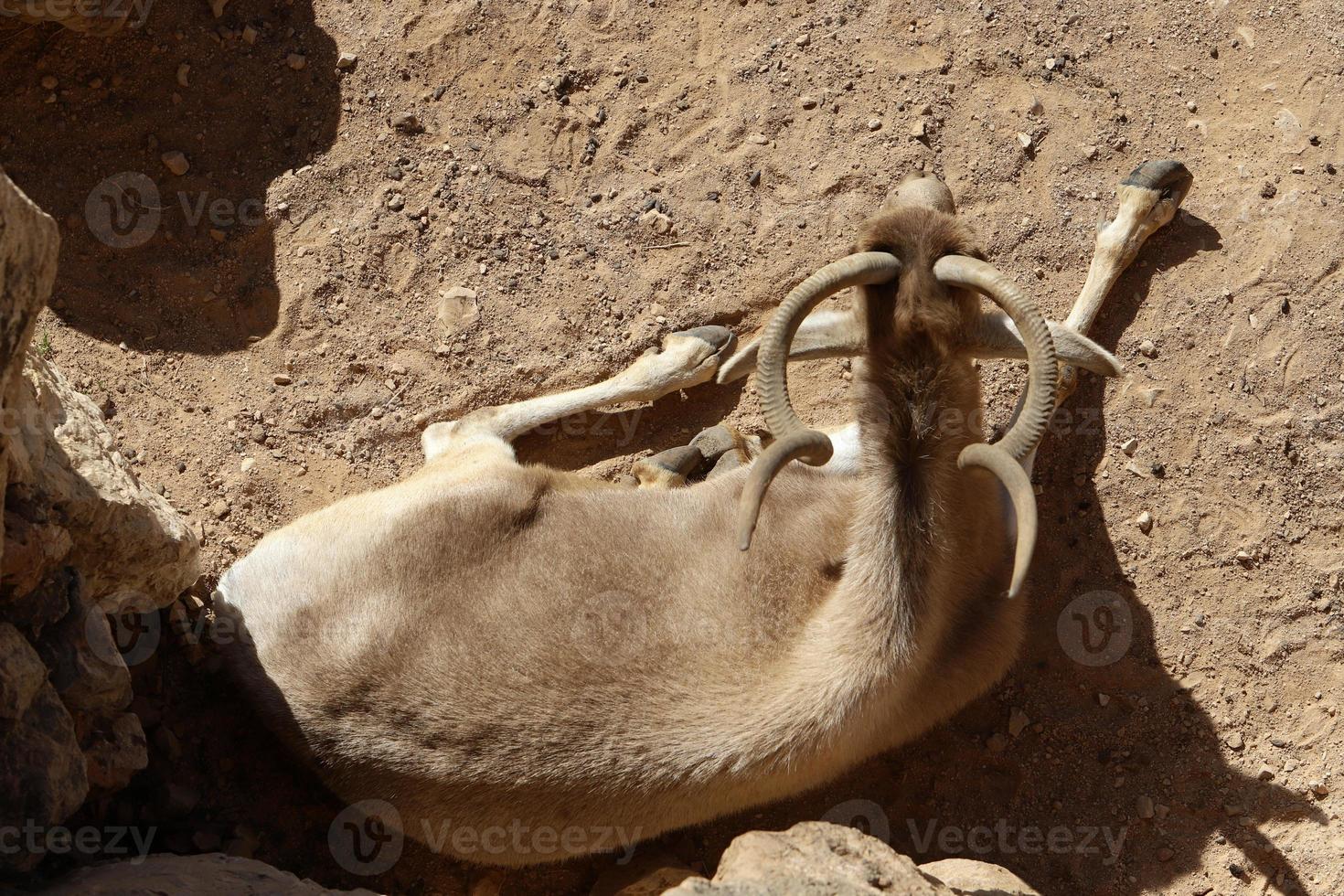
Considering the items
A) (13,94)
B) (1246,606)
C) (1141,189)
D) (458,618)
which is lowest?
(458,618)

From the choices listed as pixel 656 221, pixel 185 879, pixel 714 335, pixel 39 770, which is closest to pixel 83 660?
pixel 39 770

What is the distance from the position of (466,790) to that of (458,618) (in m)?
0.66

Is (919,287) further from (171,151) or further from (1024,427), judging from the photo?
(171,151)

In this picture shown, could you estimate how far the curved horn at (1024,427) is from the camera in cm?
346

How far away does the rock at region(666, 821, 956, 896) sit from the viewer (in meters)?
3.54

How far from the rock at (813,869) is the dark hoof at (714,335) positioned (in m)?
2.58

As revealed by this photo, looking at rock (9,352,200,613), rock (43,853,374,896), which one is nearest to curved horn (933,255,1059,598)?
rock (43,853,374,896)

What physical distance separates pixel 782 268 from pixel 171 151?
3.23 metres

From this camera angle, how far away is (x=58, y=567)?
3848mm

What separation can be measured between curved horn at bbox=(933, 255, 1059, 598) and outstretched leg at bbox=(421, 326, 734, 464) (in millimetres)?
2040

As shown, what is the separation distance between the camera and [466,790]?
4.41 meters

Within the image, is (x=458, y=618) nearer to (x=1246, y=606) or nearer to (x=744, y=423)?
(x=744, y=423)

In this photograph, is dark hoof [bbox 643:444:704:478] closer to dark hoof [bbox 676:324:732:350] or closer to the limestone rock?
dark hoof [bbox 676:324:732:350]

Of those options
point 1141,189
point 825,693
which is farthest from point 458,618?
point 1141,189
